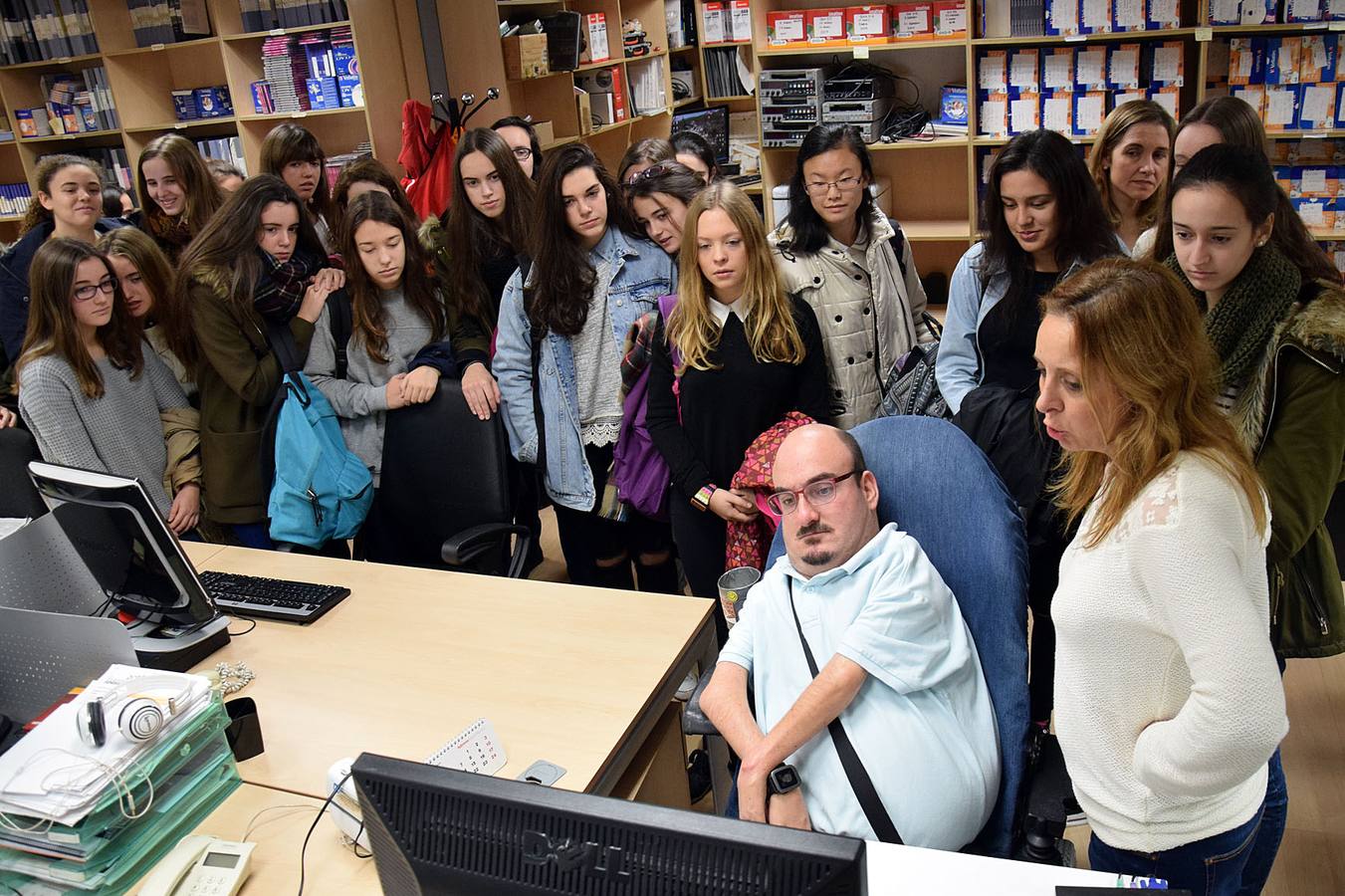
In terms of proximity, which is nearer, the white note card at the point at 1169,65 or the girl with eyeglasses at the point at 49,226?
the girl with eyeglasses at the point at 49,226

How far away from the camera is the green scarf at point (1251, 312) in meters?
1.77

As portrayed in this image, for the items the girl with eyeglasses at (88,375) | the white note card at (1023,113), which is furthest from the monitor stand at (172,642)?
the white note card at (1023,113)

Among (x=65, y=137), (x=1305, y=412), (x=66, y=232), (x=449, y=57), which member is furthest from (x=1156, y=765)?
(x=65, y=137)

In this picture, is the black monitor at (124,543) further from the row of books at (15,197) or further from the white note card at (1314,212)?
the row of books at (15,197)

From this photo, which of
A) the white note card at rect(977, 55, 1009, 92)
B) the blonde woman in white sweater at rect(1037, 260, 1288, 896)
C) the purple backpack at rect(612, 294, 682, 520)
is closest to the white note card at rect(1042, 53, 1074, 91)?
the white note card at rect(977, 55, 1009, 92)

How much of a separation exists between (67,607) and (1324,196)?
4.88 m

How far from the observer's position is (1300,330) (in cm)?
169

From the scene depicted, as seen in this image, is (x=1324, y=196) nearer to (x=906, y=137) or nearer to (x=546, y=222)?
(x=906, y=137)

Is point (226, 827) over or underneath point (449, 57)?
underneath

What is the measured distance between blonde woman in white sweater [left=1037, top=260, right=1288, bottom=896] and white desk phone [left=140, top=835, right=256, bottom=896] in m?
1.23

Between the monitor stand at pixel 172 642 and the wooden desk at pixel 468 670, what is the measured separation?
0.04 metres

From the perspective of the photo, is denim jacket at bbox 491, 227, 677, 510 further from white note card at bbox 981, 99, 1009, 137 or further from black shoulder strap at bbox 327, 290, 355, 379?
white note card at bbox 981, 99, 1009, 137

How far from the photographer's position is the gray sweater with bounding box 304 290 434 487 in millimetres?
2943

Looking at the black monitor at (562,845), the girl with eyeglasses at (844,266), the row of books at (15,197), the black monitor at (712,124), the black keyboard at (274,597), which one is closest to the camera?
the black monitor at (562,845)
